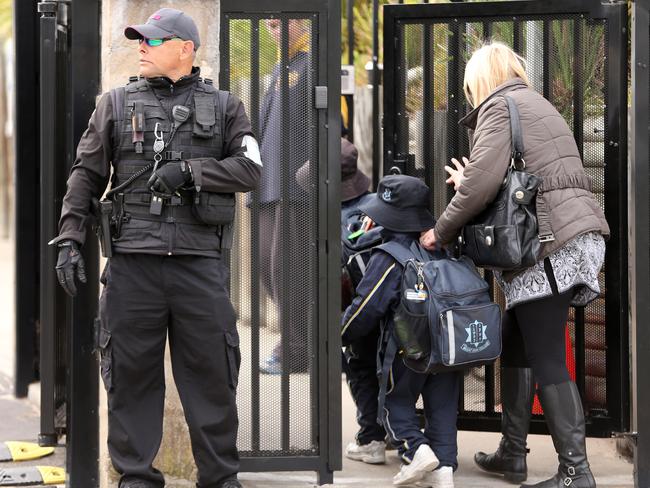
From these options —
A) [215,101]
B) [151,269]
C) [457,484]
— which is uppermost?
[215,101]

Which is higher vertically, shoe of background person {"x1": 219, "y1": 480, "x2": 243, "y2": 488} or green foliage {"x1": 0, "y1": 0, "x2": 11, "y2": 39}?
green foliage {"x1": 0, "y1": 0, "x2": 11, "y2": 39}

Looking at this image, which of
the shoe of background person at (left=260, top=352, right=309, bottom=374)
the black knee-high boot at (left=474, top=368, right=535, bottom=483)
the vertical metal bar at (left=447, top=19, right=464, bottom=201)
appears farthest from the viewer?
the vertical metal bar at (left=447, top=19, right=464, bottom=201)

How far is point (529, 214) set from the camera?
476cm

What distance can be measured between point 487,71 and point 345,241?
44.3 inches

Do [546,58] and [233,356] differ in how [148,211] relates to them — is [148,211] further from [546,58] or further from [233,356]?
[546,58]

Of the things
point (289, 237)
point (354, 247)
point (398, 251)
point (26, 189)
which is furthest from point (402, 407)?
point (26, 189)

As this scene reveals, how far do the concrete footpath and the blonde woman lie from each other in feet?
1.71

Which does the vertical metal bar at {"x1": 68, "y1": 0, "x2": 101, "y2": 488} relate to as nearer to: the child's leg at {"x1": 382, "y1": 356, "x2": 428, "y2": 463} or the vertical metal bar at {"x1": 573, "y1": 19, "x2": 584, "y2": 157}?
the child's leg at {"x1": 382, "y1": 356, "x2": 428, "y2": 463}

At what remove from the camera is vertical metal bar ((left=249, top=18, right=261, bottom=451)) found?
194 inches

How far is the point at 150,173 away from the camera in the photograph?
4.43 metres

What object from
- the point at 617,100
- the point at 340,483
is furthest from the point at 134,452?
the point at 617,100

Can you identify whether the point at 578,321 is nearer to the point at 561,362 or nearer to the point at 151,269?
the point at 561,362

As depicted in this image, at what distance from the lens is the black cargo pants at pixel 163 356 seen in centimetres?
448

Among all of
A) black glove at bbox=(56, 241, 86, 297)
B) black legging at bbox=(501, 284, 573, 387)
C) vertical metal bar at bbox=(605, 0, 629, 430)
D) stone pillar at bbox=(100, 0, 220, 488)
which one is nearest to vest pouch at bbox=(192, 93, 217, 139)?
stone pillar at bbox=(100, 0, 220, 488)
